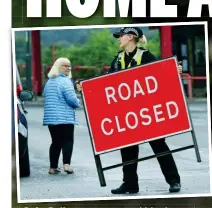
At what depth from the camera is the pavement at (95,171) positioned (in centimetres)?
1260

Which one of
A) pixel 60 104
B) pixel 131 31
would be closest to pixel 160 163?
pixel 60 104

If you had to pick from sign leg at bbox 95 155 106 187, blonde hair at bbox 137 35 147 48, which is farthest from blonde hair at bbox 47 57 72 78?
sign leg at bbox 95 155 106 187

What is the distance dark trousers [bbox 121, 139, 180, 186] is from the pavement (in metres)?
0.05

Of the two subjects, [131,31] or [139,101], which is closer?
[139,101]

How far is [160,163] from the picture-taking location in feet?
41.2

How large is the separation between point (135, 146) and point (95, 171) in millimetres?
444

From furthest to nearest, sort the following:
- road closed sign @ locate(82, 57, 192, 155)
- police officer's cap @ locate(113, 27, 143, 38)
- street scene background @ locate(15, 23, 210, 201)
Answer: street scene background @ locate(15, 23, 210, 201) < police officer's cap @ locate(113, 27, 143, 38) < road closed sign @ locate(82, 57, 192, 155)

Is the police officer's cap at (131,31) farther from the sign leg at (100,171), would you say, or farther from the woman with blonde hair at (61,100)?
the sign leg at (100,171)

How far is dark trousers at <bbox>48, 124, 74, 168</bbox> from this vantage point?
41.6 feet

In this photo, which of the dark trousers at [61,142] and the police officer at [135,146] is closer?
Answer: the police officer at [135,146]

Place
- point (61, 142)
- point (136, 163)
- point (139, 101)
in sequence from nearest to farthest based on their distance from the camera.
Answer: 1. point (139, 101)
2. point (136, 163)
3. point (61, 142)

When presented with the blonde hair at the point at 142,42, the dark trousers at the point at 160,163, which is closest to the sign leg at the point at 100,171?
the dark trousers at the point at 160,163

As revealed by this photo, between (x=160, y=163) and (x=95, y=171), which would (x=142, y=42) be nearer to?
(x=160, y=163)

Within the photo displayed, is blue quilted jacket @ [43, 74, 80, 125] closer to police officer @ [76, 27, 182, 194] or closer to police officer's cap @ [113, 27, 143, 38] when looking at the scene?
police officer @ [76, 27, 182, 194]
